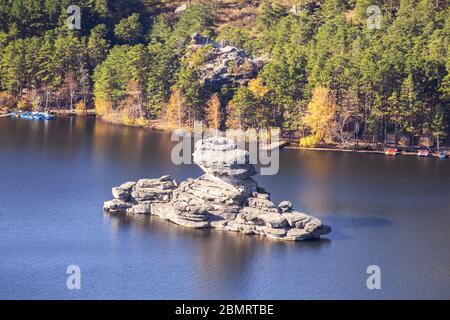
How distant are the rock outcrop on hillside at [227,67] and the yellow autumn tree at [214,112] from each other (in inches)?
Result: 122

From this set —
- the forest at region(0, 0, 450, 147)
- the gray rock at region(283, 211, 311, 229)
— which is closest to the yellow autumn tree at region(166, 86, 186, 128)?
the forest at region(0, 0, 450, 147)

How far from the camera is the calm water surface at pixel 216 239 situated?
6744cm

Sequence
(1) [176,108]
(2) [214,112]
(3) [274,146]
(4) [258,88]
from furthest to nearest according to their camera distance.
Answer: (1) [176,108]
(2) [214,112]
(4) [258,88]
(3) [274,146]

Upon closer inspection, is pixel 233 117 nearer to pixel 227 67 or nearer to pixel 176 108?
pixel 176 108

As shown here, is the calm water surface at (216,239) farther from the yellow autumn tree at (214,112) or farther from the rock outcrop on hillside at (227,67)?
the rock outcrop on hillside at (227,67)

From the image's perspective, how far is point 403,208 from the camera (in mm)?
87250

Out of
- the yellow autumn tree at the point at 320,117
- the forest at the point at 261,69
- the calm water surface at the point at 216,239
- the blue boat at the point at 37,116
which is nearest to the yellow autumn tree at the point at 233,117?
the forest at the point at 261,69

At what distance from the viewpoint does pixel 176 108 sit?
128m

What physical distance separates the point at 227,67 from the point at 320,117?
18.8 m

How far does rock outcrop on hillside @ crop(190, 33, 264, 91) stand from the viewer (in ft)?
424

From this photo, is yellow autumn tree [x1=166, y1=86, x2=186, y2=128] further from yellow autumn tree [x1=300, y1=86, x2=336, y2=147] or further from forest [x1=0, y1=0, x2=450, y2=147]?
yellow autumn tree [x1=300, y1=86, x2=336, y2=147]

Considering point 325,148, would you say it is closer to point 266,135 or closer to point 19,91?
point 266,135

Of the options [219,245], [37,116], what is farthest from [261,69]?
[219,245]

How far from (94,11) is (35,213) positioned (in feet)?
266
